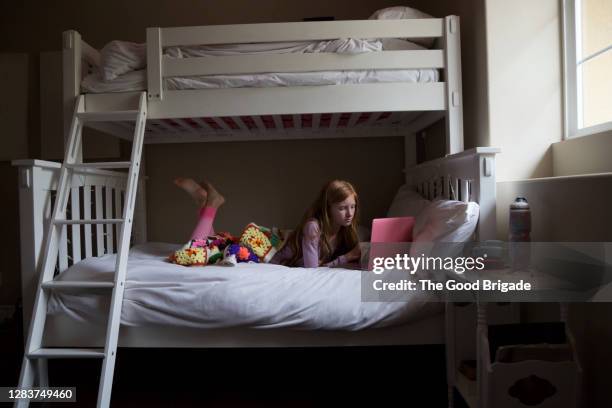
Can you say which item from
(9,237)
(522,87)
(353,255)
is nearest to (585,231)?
(522,87)

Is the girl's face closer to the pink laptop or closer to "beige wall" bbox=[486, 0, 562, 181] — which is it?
the pink laptop

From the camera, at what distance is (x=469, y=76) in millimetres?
2139

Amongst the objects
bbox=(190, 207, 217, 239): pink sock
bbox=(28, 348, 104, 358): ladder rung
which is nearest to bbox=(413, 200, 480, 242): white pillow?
bbox=(190, 207, 217, 239): pink sock

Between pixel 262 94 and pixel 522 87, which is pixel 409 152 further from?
pixel 262 94

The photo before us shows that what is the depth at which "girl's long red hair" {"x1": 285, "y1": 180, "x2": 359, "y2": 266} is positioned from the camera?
1.95m

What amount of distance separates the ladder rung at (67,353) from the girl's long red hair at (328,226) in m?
0.90

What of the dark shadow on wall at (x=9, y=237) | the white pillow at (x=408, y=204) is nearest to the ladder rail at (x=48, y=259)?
the dark shadow on wall at (x=9, y=237)

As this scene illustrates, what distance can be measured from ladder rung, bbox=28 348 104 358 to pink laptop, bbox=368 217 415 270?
3.56 feet

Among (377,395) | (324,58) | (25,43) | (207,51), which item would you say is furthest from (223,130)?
(377,395)

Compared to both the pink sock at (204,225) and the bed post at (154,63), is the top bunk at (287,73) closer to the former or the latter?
the bed post at (154,63)

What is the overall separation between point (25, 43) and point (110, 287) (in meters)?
2.44

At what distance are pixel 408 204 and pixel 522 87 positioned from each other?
2.64 feet

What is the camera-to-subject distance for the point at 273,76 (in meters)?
2.01

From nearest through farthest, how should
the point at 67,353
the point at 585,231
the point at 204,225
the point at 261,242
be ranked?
the point at 585,231
the point at 67,353
the point at 261,242
the point at 204,225
